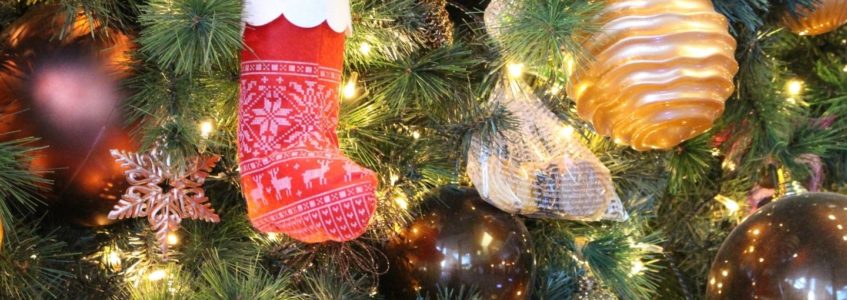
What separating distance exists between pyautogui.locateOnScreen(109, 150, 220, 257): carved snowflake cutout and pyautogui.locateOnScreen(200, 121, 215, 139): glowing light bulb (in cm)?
2

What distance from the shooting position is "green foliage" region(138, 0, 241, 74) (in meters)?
0.55

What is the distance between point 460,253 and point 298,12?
0.26 metres

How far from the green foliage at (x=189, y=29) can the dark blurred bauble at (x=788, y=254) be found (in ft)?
1.72

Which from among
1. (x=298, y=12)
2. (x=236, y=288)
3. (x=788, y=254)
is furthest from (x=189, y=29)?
(x=788, y=254)

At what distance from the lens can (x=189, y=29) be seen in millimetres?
549

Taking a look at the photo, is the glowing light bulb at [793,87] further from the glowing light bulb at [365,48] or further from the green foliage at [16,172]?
the green foliage at [16,172]

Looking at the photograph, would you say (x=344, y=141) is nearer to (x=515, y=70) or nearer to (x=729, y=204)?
(x=515, y=70)

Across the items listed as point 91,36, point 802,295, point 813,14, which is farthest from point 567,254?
point 91,36

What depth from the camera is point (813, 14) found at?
0.93m

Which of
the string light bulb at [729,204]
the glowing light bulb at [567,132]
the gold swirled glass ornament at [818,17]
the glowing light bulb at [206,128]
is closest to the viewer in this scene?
the glowing light bulb at [206,128]

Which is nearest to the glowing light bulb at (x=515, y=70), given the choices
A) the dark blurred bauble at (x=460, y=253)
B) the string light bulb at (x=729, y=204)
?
the dark blurred bauble at (x=460, y=253)

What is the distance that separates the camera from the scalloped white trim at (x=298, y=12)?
0.60m

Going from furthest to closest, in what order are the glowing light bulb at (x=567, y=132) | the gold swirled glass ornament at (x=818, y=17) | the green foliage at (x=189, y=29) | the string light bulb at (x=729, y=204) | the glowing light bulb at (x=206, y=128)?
the string light bulb at (x=729, y=204) < the gold swirled glass ornament at (x=818, y=17) < the glowing light bulb at (x=567, y=132) < the glowing light bulb at (x=206, y=128) < the green foliage at (x=189, y=29)

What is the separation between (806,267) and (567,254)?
241 millimetres
